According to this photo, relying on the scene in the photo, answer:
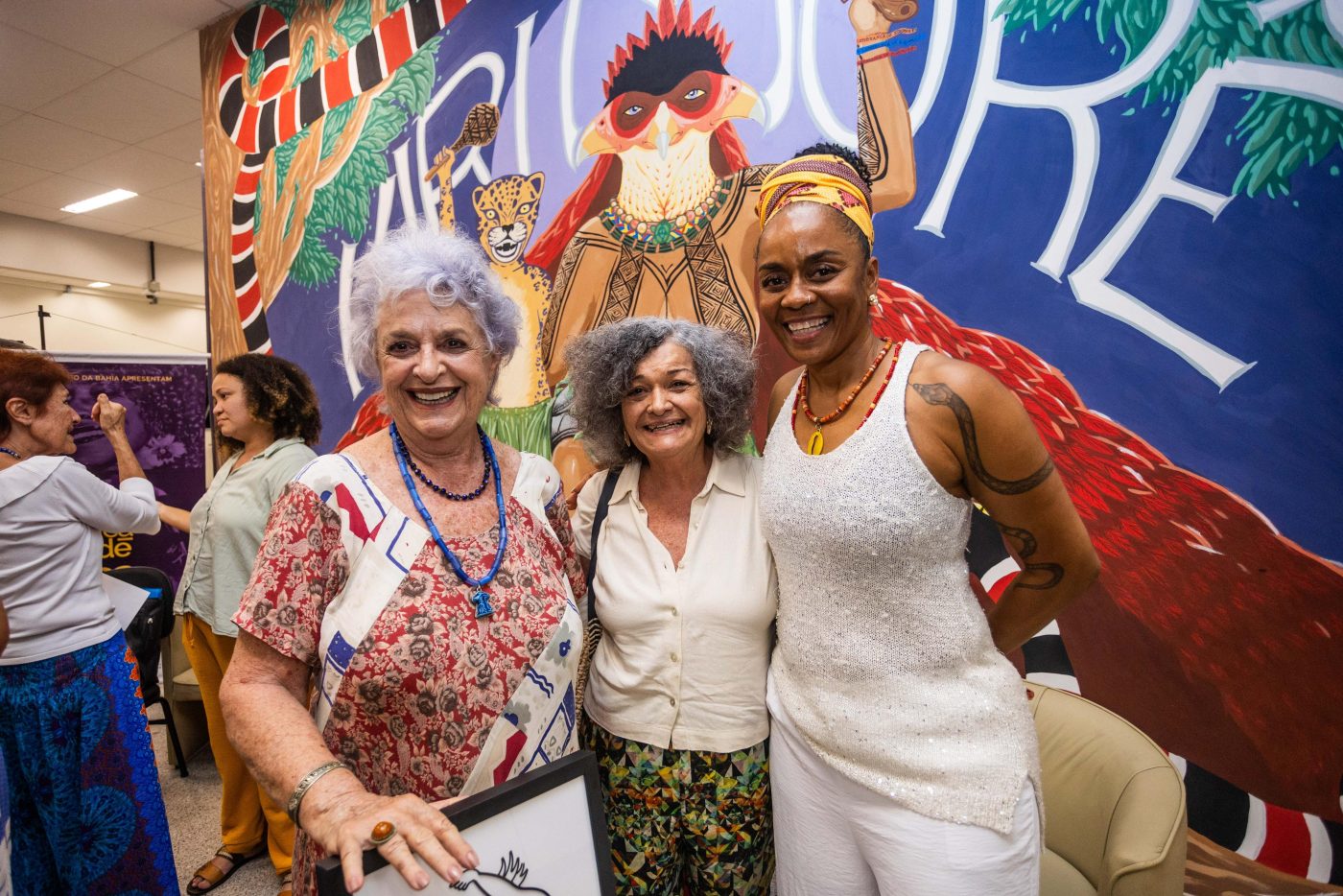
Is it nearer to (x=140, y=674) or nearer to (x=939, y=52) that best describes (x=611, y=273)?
(x=939, y=52)

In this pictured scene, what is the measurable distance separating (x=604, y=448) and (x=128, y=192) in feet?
23.0

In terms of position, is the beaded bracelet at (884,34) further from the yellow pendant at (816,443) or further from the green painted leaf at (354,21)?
the green painted leaf at (354,21)

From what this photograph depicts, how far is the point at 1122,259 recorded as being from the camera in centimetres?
159

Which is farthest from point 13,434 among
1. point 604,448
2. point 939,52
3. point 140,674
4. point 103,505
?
point 939,52

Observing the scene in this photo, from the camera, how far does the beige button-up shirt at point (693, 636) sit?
4.51ft

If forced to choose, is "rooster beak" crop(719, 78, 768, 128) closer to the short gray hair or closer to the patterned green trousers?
the short gray hair

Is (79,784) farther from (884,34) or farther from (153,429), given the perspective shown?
(884,34)

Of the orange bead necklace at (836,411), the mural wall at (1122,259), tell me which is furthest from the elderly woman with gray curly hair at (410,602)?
the mural wall at (1122,259)

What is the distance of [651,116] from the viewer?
2223 mm

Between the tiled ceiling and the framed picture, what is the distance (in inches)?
162

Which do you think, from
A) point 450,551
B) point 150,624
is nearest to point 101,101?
point 150,624

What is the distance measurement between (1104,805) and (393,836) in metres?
1.59

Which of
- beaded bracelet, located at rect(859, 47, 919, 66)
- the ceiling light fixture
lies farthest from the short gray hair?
the ceiling light fixture

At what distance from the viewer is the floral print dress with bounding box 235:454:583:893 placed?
104 centimetres
